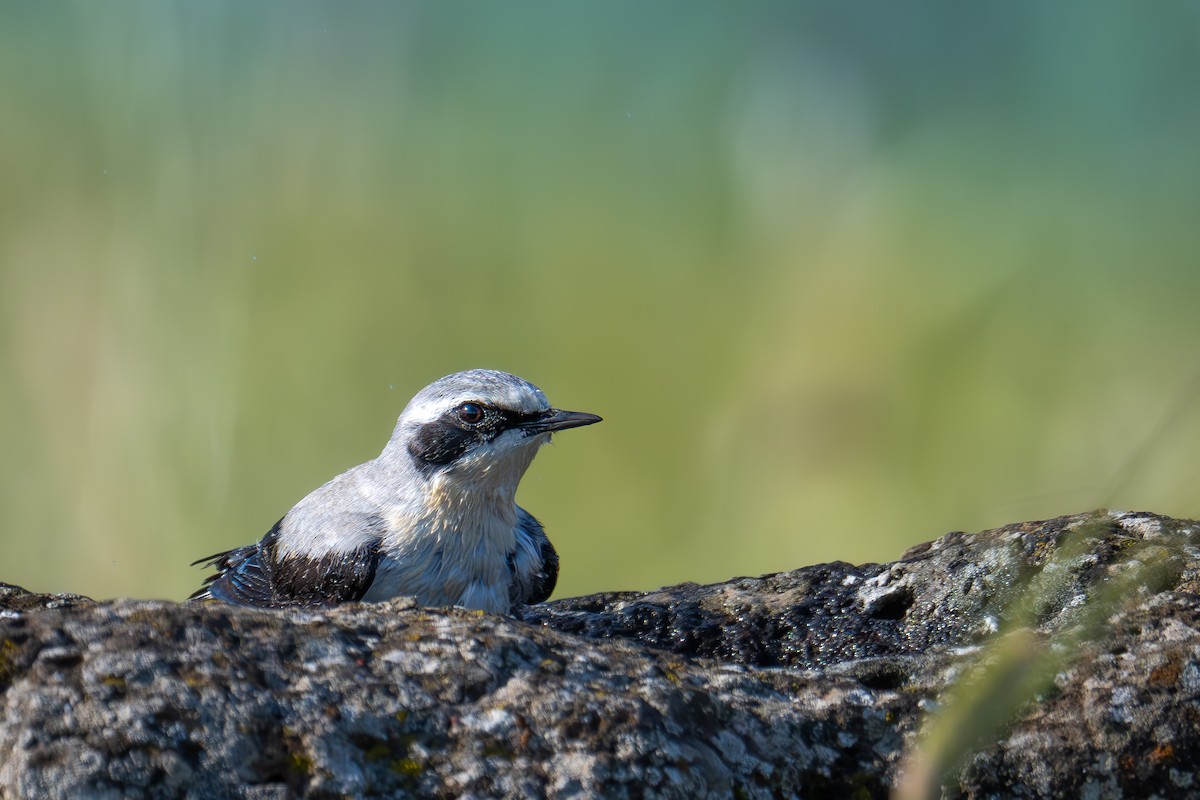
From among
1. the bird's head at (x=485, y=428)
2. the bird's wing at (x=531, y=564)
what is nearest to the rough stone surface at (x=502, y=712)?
the bird's head at (x=485, y=428)

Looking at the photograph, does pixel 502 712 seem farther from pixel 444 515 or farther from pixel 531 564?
pixel 531 564

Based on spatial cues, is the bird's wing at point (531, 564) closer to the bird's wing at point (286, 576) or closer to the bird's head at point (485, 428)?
the bird's head at point (485, 428)

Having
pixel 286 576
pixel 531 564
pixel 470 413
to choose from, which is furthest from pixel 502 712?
pixel 286 576

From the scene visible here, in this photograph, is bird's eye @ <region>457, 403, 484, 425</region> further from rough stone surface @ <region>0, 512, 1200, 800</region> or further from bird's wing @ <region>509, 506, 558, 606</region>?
rough stone surface @ <region>0, 512, 1200, 800</region>

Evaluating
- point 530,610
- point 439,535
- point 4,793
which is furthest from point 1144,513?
point 4,793

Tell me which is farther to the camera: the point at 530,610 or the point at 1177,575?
the point at 530,610

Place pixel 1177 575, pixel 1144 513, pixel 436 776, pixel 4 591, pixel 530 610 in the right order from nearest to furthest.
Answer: pixel 436 776 < pixel 1177 575 < pixel 4 591 < pixel 1144 513 < pixel 530 610

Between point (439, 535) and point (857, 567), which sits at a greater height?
point (439, 535)

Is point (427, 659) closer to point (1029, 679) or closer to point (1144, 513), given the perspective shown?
point (1029, 679)
